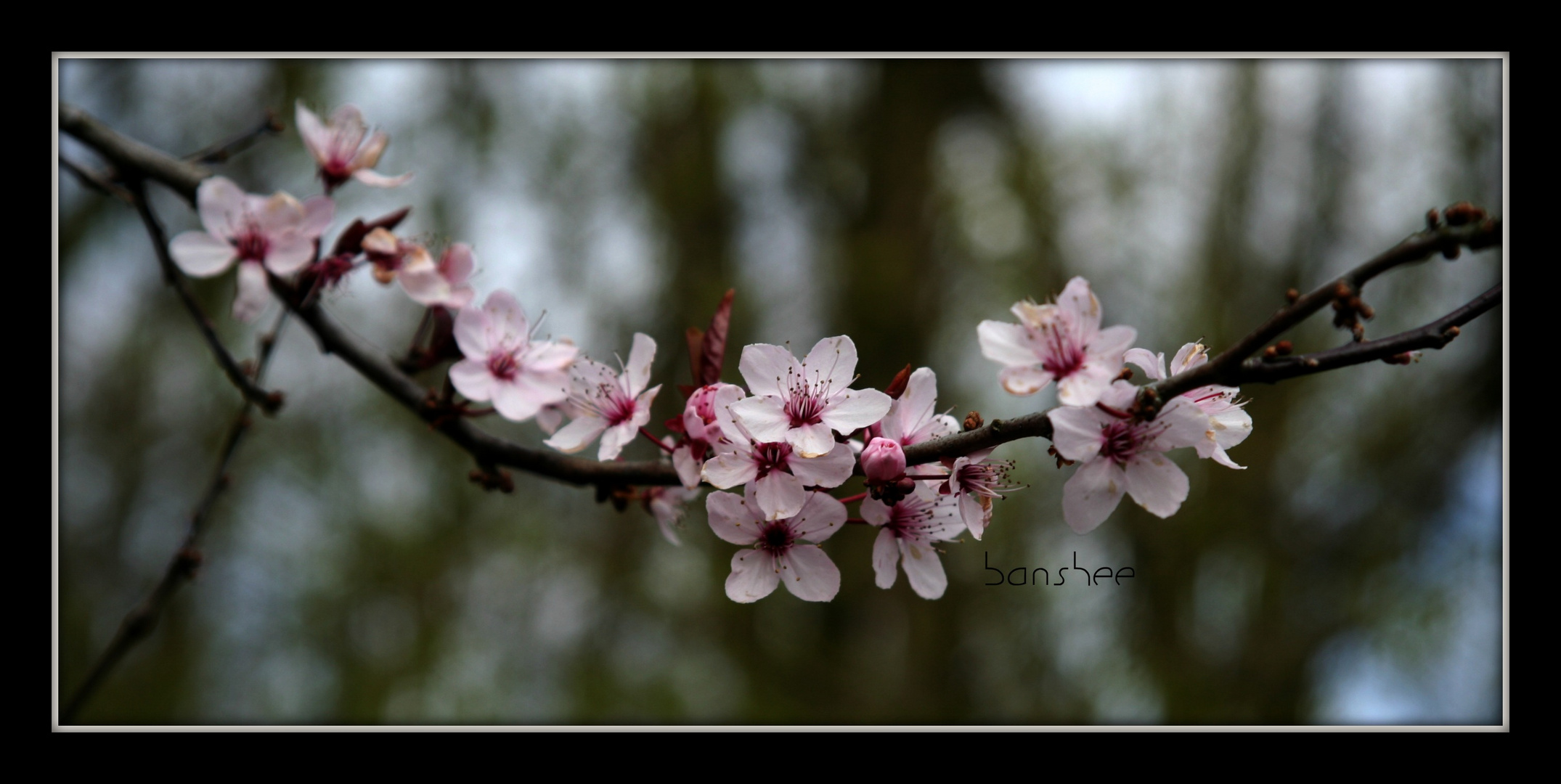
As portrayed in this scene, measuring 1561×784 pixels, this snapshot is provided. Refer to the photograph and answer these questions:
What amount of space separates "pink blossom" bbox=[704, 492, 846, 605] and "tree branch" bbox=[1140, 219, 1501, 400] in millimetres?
437

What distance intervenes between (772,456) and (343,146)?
908 mm

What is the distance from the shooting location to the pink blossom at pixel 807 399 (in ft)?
3.64

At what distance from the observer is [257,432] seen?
5.46 meters

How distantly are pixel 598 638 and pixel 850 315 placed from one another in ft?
7.92

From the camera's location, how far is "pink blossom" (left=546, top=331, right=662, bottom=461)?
1271mm

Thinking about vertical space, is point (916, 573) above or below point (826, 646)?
above

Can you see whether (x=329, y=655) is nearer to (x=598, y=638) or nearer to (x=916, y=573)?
(x=598, y=638)

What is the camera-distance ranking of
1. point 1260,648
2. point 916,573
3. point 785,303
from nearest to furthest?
point 916,573 < point 1260,648 < point 785,303

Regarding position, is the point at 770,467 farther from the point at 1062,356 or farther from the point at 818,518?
the point at 1062,356

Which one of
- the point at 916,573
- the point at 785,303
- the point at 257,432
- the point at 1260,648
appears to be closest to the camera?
the point at 916,573

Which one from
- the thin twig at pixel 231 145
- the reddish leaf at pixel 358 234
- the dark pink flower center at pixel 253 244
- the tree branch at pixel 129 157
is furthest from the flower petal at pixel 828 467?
the thin twig at pixel 231 145

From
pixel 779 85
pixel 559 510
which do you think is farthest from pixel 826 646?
pixel 779 85

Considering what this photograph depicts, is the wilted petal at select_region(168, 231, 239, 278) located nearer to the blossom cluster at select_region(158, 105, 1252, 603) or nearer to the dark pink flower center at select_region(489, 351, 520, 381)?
the blossom cluster at select_region(158, 105, 1252, 603)

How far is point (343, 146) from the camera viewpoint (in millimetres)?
1495
